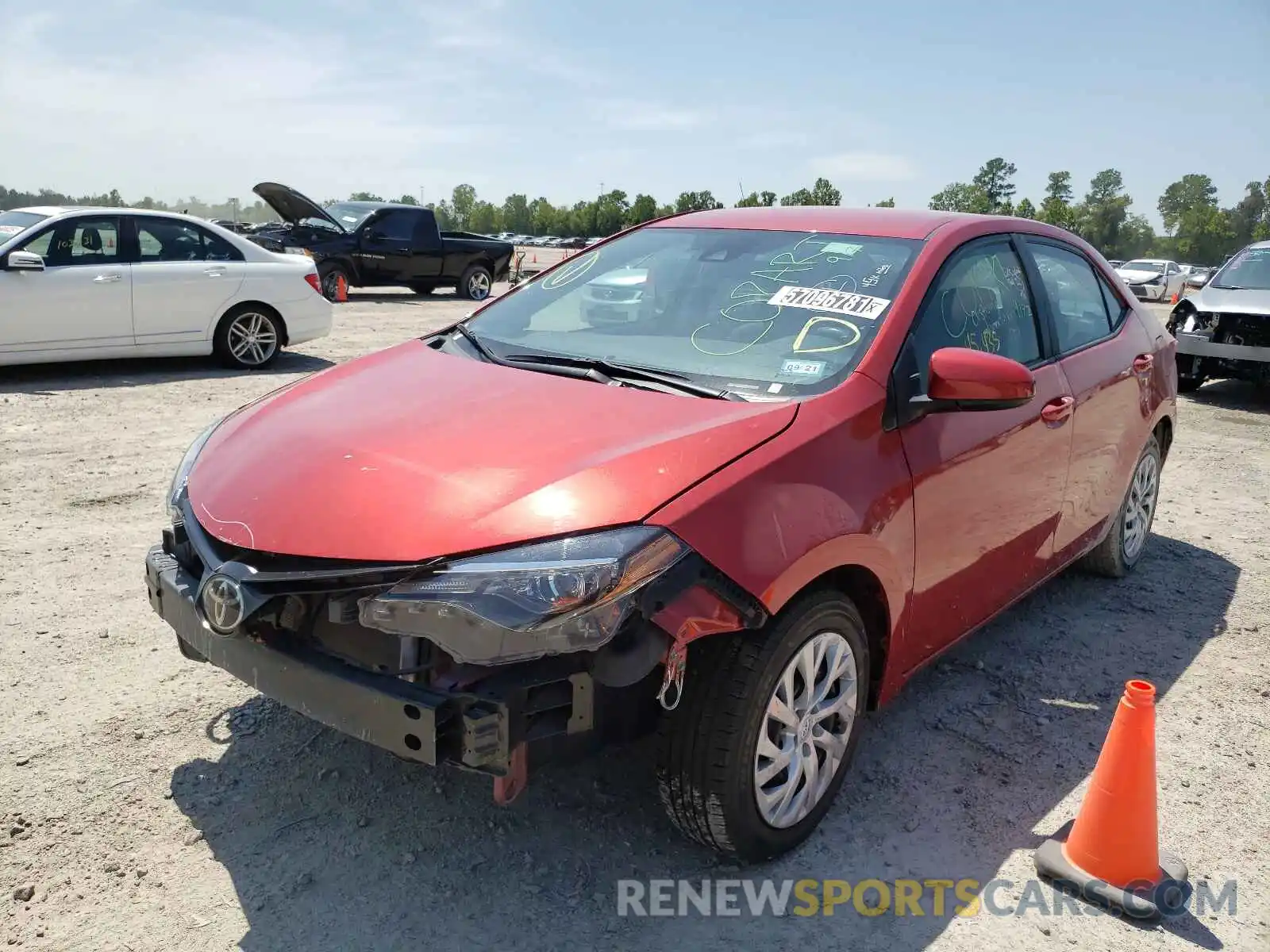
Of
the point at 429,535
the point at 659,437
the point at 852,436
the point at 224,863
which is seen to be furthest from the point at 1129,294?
the point at 224,863

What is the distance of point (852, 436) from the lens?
2756 millimetres

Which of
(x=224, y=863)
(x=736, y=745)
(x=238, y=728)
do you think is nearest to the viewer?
(x=736, y=745)

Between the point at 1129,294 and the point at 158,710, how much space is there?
457 centimetres

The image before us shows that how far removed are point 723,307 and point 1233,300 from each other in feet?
30.7

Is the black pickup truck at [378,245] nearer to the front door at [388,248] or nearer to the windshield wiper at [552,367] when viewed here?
the front door at [388,248]

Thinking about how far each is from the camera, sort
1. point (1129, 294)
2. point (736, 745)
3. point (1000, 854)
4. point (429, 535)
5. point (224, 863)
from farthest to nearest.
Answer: point (1129, 294) < point (1000, 854) < point (224, 863) < point (736, 745) < point (429, 535)

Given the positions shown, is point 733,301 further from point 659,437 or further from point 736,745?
point 736,745

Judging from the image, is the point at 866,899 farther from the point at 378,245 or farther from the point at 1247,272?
the point at 378,245

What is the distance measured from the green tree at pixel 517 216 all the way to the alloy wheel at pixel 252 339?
152 metres

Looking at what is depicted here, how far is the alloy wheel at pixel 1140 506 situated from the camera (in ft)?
16.3

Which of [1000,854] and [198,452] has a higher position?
[198,452]

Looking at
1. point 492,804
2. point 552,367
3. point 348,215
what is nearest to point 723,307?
point 552,367

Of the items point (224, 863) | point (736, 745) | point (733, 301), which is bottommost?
point (224, 863)

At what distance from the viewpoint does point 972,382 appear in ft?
9.51
